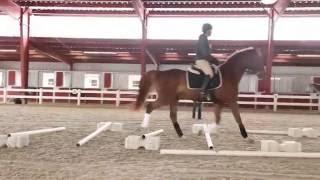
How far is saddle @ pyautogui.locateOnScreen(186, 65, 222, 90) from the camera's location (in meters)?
7.13

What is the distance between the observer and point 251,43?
72.0 feet

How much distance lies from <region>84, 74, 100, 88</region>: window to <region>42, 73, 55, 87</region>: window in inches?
102

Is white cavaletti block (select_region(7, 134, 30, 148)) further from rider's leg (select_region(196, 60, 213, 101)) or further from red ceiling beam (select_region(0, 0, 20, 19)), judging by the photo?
red ceiling beam (select_region(0, 0, 20, 19))

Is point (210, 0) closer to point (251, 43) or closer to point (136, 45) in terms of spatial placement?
point (251, 43)

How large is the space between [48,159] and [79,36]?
65.4 ft

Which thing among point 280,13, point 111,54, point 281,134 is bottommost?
point 281,134

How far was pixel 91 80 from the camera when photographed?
30141 mm

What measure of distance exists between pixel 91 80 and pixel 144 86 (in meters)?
22.9

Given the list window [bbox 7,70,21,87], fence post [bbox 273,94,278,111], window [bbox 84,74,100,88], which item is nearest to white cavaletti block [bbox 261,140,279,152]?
fence post [bbox 273,94,278,111]

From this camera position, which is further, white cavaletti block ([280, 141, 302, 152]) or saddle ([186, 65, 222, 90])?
saddle ([186, 65, 222, 90])

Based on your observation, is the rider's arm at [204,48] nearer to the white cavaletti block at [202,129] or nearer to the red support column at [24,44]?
the white cavaletti block at [202,129]

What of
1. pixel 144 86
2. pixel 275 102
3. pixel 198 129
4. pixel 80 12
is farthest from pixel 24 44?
pixel 198 129

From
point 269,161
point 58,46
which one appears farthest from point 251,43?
point 269,161

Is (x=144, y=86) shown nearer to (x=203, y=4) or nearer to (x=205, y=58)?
(x=205, y=58)
